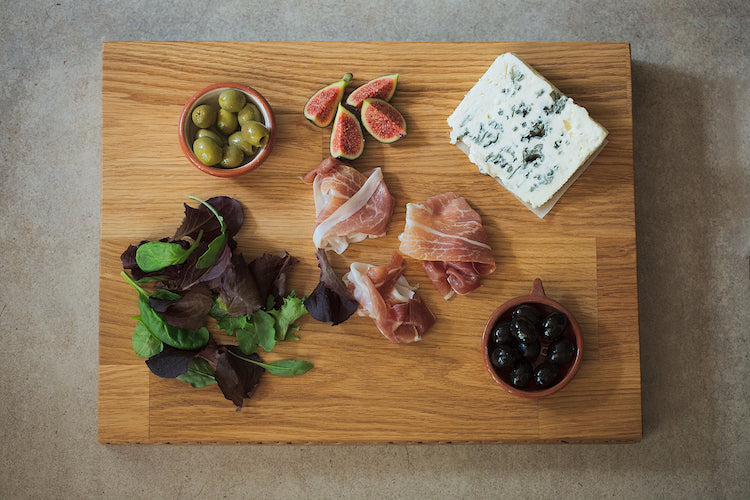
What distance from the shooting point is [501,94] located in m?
1.83

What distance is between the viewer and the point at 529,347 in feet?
5.64

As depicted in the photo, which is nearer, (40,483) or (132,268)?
(132,268)

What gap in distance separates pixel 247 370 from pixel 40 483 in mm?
1055

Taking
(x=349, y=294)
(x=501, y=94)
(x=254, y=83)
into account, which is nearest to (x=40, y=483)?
(x=349, y=294)

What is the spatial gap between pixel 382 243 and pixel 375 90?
20.3 inches

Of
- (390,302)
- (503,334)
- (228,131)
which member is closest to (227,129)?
(228,131)

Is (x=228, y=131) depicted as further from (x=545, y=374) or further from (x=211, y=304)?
(x=545, y=374)

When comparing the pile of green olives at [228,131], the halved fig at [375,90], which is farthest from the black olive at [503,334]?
the pile of green olives at [228,131]

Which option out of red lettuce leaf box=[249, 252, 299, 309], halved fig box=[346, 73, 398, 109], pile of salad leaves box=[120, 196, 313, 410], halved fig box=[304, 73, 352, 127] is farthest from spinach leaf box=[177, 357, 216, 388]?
halved fig box=[346, 73, 398, 109]

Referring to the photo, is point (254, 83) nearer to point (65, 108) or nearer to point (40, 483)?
point (65, 108)

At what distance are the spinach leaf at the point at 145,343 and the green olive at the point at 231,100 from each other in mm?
733

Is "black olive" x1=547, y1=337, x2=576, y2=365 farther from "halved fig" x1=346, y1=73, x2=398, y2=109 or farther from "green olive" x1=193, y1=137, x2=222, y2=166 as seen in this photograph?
"green olive" x1=193, y1=137, x2=222, y2=166

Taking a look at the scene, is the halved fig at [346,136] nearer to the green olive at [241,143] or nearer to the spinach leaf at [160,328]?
the green olive at [241,143]

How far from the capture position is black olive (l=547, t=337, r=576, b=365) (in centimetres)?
173
